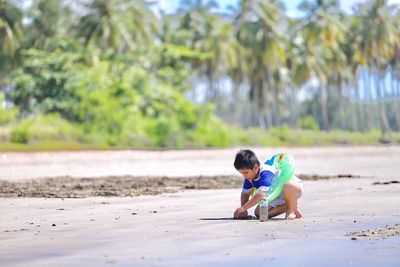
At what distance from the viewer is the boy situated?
8.55m

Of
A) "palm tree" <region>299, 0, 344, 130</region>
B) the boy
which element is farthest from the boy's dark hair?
"palm tree" <region>299, 0, 344, 130</region>

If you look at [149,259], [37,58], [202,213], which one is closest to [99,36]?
[37,58]

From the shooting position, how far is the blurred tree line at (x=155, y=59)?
48750mm

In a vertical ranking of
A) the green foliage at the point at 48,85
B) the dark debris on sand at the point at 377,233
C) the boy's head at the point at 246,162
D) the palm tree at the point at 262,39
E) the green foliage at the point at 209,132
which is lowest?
the dark debris on sand at the point at 377,233

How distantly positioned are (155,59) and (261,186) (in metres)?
55.9

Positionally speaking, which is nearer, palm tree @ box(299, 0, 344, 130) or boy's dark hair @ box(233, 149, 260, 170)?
boy's dark hair @ box(233, 149, 260, 170)

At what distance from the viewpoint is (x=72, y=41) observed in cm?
6012

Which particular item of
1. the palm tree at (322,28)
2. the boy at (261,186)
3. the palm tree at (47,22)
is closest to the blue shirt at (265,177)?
the boy at (261,186)

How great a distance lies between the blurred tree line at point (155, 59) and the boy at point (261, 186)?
33.6 m

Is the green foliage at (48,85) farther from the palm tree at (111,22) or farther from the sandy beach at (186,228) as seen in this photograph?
the sandy beach at (186,228)

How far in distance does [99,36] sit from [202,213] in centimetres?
5202

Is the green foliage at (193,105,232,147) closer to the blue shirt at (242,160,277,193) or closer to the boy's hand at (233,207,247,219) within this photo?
the boy's hand at (233,207,247,219)

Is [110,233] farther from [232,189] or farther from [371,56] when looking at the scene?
[371,56]

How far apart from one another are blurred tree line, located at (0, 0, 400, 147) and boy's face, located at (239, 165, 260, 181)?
1331 inches
